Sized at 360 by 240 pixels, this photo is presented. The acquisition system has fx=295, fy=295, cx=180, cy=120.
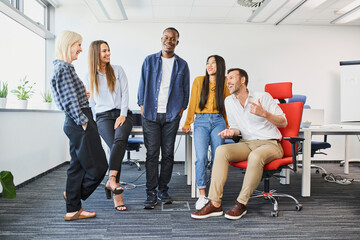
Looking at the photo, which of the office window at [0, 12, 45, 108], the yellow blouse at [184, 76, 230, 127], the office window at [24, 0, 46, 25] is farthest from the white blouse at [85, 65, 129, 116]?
the office window at [24, 0, 46, 25]

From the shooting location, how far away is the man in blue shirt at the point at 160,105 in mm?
2504

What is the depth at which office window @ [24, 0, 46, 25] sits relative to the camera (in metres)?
4.06

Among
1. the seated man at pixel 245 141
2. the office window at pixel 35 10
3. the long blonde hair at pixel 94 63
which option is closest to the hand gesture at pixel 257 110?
the seated man at pixel 245 141

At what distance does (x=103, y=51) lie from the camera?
2412 mm

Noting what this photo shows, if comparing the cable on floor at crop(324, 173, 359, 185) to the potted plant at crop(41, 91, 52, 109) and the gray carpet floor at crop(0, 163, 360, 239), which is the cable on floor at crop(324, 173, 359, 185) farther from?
the potted plant at crop(41, 91, 52, 109)

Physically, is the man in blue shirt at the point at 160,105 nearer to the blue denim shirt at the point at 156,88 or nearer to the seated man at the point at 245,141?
the blue denim shirt at the point at 156,88

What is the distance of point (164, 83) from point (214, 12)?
269cm

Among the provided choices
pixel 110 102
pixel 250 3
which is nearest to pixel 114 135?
pixel 110 102

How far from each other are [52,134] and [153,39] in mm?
2281

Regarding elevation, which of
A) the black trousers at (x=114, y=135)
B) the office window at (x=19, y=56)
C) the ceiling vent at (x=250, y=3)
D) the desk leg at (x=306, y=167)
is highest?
the ceiling vent at (x=250, y=3)

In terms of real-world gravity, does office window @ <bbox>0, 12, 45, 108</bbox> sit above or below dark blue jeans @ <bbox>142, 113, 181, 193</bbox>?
above

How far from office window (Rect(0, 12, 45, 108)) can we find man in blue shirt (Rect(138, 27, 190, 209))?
195cm

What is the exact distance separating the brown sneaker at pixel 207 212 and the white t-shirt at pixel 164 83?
86cm

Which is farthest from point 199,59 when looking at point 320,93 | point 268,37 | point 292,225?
point 292,225
